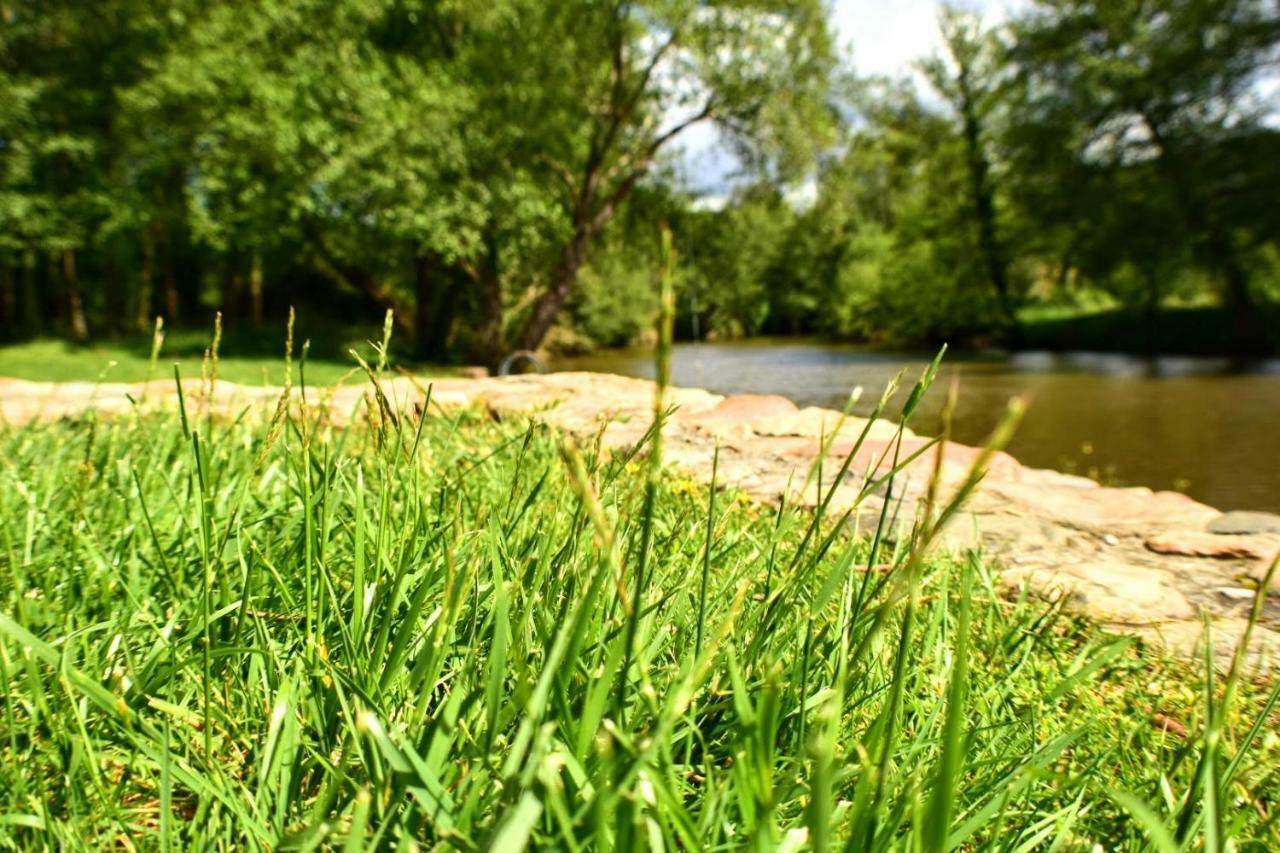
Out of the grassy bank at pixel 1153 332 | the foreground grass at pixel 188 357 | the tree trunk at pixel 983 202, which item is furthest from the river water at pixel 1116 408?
the tree trunk at pixel 983 202

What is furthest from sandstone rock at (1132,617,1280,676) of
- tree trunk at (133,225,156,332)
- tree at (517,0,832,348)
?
tree trunk at (133,225,156,332)

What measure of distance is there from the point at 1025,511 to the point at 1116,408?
22.6ft

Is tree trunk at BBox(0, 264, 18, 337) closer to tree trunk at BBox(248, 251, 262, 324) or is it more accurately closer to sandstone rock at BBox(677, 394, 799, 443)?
tree trunk at BBox(248, 251, 262, 324)

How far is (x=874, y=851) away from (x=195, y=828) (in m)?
0.56

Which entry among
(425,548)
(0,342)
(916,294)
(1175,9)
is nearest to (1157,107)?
(1175,9)

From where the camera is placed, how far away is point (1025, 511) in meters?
2.27

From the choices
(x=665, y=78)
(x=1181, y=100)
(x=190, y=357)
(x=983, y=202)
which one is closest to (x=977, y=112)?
(x=983, y=202)

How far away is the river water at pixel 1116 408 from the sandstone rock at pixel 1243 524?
0.66 meters

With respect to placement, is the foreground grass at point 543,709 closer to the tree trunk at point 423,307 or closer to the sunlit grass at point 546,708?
the sunlit grass at point 546,708

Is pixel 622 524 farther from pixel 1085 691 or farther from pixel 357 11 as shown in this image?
pixel 357 11

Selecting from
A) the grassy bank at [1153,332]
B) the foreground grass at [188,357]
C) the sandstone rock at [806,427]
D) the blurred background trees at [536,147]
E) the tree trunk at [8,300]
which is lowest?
the sandstone rock at [806,427]

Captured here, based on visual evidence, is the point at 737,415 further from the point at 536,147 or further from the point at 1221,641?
the point at 536,147

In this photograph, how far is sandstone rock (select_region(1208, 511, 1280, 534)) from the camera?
205 centimetres

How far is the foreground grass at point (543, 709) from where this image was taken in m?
0.48
